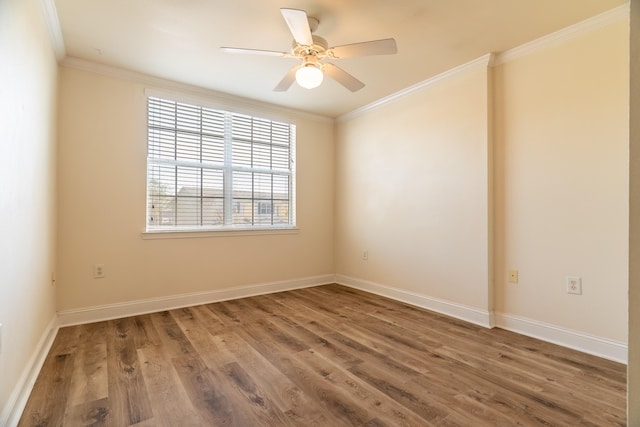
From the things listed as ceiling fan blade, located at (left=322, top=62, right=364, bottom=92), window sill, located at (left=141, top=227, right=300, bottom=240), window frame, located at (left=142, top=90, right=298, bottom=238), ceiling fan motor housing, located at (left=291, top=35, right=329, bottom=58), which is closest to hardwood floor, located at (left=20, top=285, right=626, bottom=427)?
window sill, located at (left=141, top=227, right=300, bottom=240)

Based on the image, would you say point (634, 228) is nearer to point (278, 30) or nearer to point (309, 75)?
point (309, 75)

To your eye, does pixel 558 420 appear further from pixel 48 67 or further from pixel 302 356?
pixel 48 67

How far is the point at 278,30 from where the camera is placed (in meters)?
Answer: 2.40

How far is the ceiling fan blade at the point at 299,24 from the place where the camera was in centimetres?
175

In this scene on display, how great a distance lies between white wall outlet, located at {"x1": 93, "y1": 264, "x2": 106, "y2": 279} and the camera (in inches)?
117

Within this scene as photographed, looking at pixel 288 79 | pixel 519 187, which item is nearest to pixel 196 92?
pixel 288 79

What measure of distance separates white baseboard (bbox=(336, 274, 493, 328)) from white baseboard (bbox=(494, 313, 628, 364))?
0.13 meters

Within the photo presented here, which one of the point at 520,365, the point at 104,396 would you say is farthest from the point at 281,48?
the point at 520,365

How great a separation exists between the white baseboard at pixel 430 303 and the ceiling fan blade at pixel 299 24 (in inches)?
104

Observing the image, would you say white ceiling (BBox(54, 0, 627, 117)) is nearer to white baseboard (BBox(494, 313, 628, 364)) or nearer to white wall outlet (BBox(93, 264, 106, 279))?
white wall outlet (BBox(93, 264, 106, 279))

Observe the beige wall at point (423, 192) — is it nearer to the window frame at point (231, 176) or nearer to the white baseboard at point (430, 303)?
the white baseboard at point (430, 303)

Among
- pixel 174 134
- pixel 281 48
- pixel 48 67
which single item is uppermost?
pixel 281 48

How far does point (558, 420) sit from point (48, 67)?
3.90 metres

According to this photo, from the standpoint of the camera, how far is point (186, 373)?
2.01 metres
